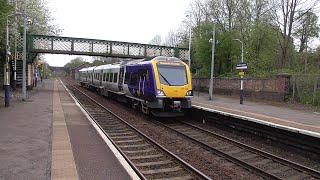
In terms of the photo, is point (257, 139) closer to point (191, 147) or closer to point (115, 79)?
point (191, 147)

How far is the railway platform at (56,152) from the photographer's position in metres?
7.09

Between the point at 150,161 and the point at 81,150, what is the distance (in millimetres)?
1777

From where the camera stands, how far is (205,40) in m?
37.8

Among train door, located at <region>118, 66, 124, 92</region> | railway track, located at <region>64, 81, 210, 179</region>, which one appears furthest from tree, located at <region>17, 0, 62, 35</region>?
railway track, located at <region>64, 81, 210, 179</region>

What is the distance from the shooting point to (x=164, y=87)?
15.9 metres

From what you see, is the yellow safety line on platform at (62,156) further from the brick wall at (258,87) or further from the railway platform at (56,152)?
the brick wall at (258,87)

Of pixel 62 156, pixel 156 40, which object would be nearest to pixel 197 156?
pixel 62 156

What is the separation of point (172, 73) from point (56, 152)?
28.6 ft

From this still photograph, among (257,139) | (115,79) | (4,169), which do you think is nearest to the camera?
(4,169)

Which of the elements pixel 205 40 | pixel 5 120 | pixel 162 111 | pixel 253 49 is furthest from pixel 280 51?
pixel 5 120

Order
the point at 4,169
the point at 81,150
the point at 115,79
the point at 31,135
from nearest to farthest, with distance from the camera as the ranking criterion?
the point at 4,169, the point at 81,150, the point at 31,135, the point at 115,79

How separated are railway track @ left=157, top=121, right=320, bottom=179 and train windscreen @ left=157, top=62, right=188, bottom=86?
138 inches

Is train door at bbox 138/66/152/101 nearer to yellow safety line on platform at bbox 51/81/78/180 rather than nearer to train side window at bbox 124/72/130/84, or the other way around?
train side window at bbox 124/72/130/84

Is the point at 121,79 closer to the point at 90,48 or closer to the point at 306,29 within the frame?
the point at 90,48
